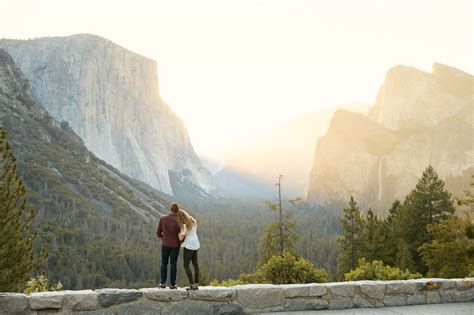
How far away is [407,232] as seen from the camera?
44.2 meters

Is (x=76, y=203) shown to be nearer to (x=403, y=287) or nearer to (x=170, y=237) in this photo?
(x=170, y=237)

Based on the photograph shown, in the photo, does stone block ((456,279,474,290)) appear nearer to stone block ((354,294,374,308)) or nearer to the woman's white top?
stone block ((354,294,374,308))

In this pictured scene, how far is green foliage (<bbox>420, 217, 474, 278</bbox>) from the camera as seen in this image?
22.3 m

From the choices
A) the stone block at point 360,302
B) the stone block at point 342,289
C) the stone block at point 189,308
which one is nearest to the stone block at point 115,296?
the stone block at point 189,308

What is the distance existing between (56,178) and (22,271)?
12951 cm

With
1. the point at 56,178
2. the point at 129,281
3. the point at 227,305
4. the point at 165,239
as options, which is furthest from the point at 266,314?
the point at 56,178

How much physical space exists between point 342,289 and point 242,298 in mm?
2235

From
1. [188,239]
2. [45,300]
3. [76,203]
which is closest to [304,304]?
[188,239]

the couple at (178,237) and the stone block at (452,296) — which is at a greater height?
the couple at (178,237)

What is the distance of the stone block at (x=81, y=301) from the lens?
8617 millimetres

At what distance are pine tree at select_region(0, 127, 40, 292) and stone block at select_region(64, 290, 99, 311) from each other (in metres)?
12.2

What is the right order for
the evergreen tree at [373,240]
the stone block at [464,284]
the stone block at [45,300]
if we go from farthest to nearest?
the evergreen tree at [373,240]
the stone block at [464,284]
the stone block at [45,300]

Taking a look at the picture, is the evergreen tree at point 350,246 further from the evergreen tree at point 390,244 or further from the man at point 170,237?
the man at point 170,237

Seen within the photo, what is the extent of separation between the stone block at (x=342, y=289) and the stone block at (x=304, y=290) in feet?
0.54
